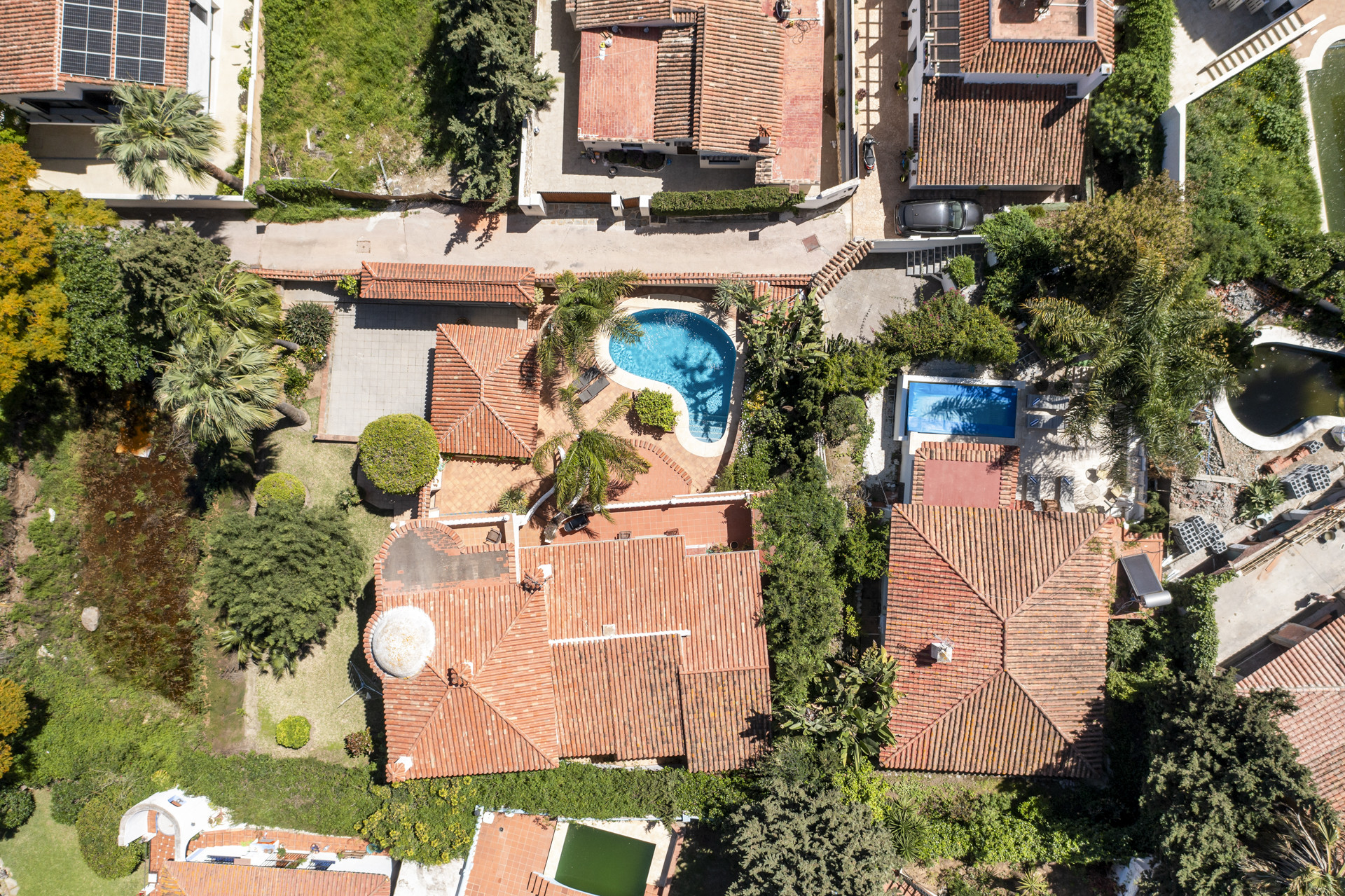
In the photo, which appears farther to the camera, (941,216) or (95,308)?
(941,216)

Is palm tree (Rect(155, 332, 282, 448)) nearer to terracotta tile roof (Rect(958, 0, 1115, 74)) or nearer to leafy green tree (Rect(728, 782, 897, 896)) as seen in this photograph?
leafy green tree (Rect(728, 782, 897, 896))

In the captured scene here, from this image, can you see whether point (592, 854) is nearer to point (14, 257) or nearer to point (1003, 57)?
point (14, 257)

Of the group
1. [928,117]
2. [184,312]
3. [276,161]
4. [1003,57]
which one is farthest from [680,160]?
[184,312]

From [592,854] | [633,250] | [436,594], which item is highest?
[633,250]

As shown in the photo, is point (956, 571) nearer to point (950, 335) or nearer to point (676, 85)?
point (950, 335)

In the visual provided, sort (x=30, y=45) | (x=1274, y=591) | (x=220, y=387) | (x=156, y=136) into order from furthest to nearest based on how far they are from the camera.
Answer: (x=30, y=45) → (x=1274, y=591) → (x=156, y=136) → (x=220, y=387)

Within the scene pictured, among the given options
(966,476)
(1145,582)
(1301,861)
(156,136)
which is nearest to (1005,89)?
(966,476)

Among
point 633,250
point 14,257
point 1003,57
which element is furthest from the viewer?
point 633,250
